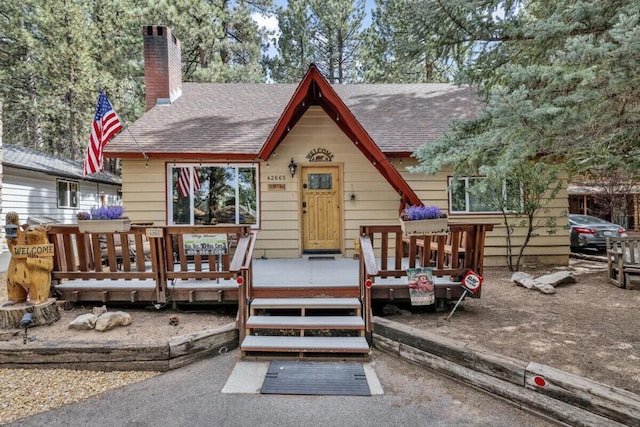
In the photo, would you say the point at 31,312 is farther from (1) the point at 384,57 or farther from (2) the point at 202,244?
(1) the point at 384,57

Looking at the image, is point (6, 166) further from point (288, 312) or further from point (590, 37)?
point (590, 37)

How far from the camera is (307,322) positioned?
13.2 ft

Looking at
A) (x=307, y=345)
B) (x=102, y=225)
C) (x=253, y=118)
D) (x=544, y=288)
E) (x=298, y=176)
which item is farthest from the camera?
(x=253, y=118)

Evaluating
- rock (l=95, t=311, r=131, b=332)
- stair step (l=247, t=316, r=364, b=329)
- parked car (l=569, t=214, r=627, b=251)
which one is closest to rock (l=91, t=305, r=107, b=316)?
rock (l=95, t=311, r=131, b=332)

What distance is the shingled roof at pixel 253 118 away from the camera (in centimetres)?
737

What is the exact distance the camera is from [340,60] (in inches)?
706

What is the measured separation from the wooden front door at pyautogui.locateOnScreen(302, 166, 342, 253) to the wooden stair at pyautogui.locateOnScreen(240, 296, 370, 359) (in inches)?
121

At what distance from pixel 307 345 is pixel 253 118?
677 cm

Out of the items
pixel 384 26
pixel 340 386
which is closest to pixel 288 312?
pixel 340 386

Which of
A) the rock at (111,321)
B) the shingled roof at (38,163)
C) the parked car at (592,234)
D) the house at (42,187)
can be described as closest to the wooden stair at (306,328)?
the rock at (111,321)

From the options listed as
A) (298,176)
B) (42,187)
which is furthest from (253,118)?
(42,187)

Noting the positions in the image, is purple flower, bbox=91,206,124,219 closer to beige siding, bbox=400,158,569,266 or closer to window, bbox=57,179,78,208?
beige siding, bbox=400,158,569,266

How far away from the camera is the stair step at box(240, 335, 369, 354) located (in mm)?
3672

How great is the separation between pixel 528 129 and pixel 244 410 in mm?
3446
